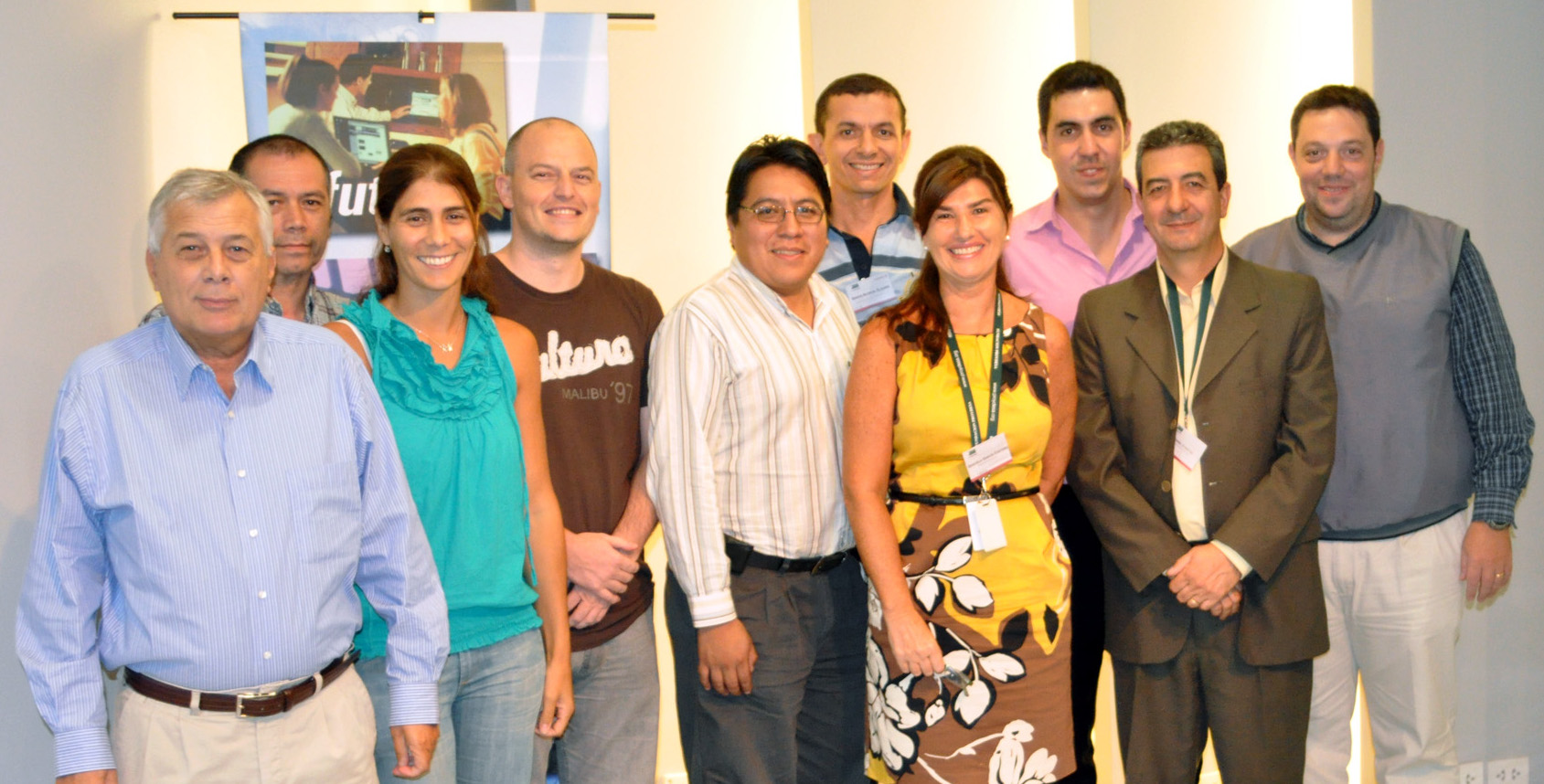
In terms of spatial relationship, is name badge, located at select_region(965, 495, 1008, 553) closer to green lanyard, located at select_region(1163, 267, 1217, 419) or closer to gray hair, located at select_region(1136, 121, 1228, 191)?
green lanyard, located at select_region(1163, 267, 1217, 419)

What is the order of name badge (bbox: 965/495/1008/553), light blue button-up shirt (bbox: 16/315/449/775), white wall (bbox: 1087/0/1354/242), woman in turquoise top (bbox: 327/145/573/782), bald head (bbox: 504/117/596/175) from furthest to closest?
1. white wall (bbox: 1087/0/1354/242)
2. bald head (bbox: 504/117/596/175)
3. name badge (bbox: 965/495/1008/553)
4. woman in turquoise top (bbox: 327/145/573/782)
5. light blue button-up shirt (bbox: 16/315/449/775)

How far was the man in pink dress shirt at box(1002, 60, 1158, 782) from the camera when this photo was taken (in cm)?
299

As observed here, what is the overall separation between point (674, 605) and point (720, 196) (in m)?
1.78

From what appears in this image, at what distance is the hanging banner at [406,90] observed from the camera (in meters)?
3.53

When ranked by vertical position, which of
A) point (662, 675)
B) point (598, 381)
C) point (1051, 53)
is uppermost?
point (1051, 53)

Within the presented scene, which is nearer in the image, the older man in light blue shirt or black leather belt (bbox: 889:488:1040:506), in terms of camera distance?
the older man in light blue shirt

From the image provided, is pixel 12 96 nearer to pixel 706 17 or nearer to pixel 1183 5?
pixel 706 17

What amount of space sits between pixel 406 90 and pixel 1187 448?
261 cm

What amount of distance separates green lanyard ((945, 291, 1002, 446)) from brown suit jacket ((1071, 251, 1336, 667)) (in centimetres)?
34

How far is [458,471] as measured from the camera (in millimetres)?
2232

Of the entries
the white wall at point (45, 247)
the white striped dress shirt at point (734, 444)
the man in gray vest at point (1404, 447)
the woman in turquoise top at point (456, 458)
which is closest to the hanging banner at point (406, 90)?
the white wall at point (45, 247)

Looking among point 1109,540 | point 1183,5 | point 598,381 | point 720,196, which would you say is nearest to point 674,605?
point 598,381

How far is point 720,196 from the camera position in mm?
4004

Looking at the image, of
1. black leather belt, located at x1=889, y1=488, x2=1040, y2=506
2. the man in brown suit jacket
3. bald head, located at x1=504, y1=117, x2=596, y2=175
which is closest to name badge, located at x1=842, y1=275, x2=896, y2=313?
the man in brown suit jacket
